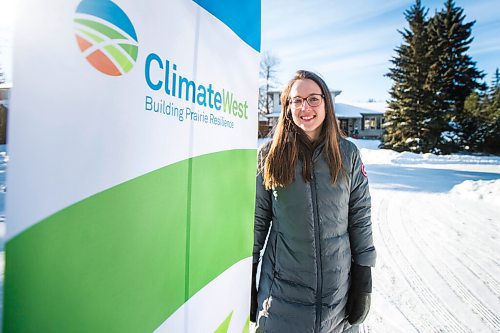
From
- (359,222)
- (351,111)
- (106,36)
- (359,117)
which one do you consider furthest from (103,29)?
(351,111)

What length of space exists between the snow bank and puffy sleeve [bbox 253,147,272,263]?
816cm

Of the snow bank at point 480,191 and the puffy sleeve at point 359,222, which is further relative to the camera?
the snow bank at point 480,191

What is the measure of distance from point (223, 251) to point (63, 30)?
107cm

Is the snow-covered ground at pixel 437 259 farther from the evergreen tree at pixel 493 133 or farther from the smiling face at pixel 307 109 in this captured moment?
the evergreen tree at pixel 493 133

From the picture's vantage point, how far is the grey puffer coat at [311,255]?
1.71m

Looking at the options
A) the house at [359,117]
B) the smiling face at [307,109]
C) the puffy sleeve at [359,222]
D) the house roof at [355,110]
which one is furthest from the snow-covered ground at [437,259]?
the house roof at [355,110]

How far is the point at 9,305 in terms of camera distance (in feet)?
2.04

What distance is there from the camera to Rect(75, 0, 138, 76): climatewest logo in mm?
716

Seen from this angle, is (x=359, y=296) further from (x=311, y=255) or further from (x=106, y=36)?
(x=106, y=36)

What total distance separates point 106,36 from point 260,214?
138 cm

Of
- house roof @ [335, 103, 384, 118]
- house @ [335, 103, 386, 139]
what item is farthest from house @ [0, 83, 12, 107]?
house @ [335, 103, 386, 139]

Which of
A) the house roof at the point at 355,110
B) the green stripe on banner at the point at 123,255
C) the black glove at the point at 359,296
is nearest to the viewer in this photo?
the green stripe on banner at the point at 123,255

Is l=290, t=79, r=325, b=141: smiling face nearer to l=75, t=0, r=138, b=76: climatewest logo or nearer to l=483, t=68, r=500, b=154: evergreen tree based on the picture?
l=75, t=0, r=138, b=76: climatewest logo

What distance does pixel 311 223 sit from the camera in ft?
5.64
